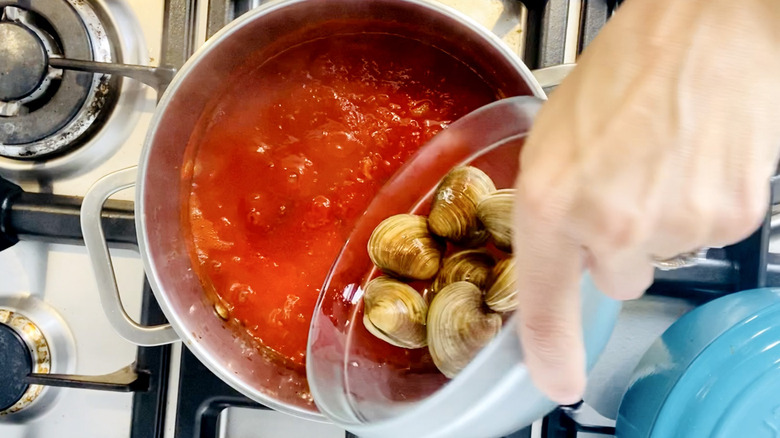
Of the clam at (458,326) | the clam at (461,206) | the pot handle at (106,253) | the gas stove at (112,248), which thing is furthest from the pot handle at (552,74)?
the pot handle at (106,253)

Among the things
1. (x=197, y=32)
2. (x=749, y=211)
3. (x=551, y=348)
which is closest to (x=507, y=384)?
(x=551, y=348)

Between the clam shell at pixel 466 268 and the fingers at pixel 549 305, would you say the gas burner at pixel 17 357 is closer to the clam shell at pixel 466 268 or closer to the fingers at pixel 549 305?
the clam shell at pixel 466 268

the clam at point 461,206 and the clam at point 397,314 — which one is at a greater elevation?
the clam at point 461,206

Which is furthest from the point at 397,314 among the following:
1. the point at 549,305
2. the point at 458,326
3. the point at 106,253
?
the point at 106,253

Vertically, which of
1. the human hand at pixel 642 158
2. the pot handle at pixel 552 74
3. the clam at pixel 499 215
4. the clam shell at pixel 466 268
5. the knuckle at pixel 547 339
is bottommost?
the clam shell at pixel 466 268

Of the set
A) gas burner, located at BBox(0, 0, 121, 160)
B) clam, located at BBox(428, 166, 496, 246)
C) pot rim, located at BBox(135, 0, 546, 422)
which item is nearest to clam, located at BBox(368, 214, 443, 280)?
clam, located at BBox(428, 166, 496, 246)

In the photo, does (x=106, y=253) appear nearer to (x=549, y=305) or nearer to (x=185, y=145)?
(x=185, y=145)
